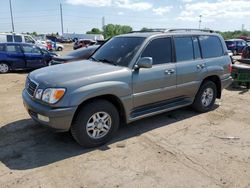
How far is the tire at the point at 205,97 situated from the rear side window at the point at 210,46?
663 millimetres

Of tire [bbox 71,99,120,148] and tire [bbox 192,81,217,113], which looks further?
tire [bbox 192,81,217,113]

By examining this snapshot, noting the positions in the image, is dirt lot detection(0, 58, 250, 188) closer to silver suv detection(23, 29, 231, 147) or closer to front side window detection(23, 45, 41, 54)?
silver suv detection(23, 29, 231, 147)

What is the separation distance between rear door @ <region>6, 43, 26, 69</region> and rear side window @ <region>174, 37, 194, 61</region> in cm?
938

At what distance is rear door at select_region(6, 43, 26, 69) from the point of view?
489 inches

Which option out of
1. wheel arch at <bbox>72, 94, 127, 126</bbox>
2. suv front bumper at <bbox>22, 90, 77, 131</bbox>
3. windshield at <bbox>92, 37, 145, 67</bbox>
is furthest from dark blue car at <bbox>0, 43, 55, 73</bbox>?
wheel arch at <bbox>72, 94, 127, 126</bbox>

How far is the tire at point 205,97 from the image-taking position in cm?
610

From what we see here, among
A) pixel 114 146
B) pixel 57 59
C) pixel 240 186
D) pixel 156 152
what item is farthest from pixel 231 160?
pixel 57 59

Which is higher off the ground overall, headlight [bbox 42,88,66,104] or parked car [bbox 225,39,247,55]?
headlight [bbox 42,88,66,104]

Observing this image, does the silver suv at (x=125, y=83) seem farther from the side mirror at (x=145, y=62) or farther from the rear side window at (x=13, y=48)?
the rear side window at (x=13, y=48)

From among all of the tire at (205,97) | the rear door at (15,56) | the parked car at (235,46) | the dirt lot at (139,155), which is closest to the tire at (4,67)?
the rear door at (15,56)

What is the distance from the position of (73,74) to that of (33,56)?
9.63m

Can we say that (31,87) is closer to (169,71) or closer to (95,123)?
(95,123)

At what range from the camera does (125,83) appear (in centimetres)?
447

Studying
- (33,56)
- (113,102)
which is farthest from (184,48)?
(33,56)
